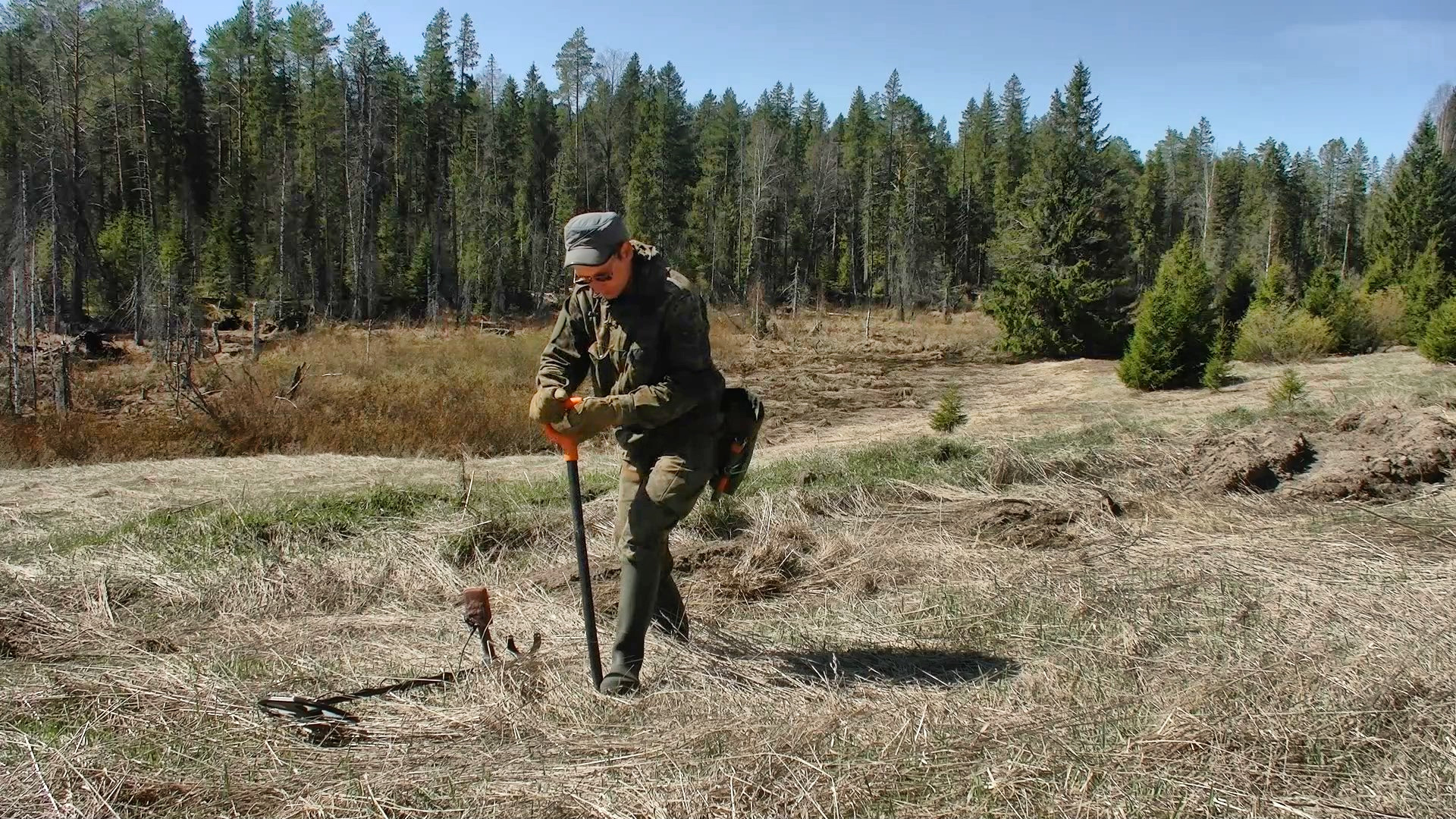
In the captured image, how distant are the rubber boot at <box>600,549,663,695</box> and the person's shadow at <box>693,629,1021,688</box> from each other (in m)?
0.39

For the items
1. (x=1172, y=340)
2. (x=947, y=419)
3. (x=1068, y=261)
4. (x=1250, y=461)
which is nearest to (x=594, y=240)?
(x=1250, y=461)

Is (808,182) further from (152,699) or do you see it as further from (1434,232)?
(152,699)

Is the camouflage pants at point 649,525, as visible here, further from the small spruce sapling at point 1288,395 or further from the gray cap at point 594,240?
the small spruce sapling at point 1288,395

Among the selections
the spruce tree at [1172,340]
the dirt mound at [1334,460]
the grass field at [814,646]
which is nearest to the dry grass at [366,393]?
the spruce tree at [1172,340]

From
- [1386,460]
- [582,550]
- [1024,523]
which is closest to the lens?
[582,550]

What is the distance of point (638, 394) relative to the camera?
3613mm

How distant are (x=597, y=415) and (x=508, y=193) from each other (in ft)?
174

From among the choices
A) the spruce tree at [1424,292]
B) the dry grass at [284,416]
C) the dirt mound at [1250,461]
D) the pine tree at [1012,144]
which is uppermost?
the pine tree at [1012,144]

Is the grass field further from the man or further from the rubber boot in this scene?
the man

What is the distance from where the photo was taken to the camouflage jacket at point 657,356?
145 inches

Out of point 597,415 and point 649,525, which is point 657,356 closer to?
point 597,415

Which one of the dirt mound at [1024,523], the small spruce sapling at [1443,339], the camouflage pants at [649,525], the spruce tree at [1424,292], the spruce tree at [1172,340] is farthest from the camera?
the spruce tree at [1424,292]

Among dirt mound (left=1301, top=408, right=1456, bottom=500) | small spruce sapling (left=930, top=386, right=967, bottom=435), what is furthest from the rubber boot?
small spruce sapling (left=930, top=386, right=967, bottom=435)

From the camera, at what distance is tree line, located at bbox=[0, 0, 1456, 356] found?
3067cm
